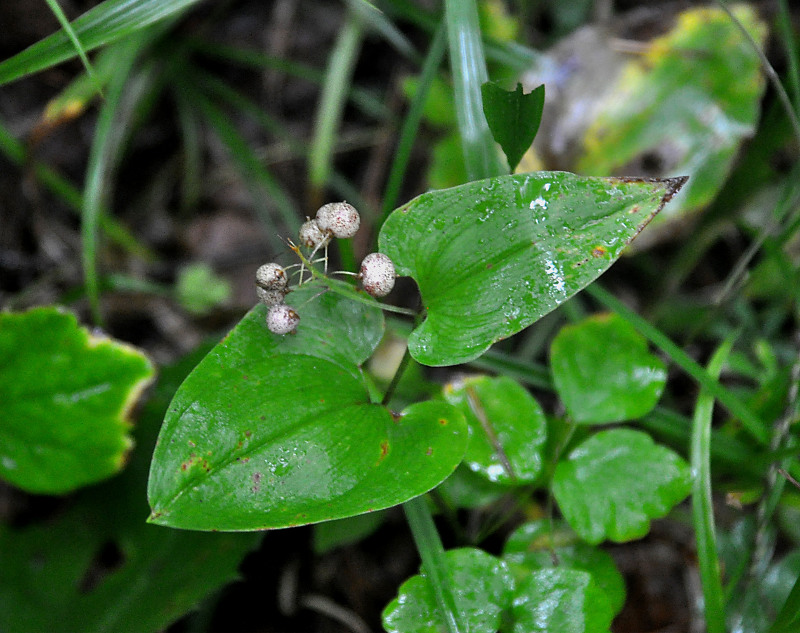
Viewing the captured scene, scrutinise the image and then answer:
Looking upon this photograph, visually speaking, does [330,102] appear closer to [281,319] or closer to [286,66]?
[286,66]

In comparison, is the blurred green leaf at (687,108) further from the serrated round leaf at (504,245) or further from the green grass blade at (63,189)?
the green grass blade at (63,189)

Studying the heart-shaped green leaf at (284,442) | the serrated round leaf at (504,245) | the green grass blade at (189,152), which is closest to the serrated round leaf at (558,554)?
the heart-shaped green leaf at (284,442)

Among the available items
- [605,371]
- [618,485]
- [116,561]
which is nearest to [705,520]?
[618,485]

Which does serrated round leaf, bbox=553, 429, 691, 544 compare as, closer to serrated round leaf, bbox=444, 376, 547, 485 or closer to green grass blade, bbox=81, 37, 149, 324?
serrated round leaf, bbox=444, 376, 547, 485

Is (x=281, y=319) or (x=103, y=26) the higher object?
(x=103, y=26)

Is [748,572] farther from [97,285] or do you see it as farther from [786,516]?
[97,285]

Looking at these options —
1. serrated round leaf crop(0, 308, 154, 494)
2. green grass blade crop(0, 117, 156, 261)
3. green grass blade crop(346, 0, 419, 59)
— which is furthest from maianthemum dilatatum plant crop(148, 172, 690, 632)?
green grass blade crop(0, 117, 156, 261)
